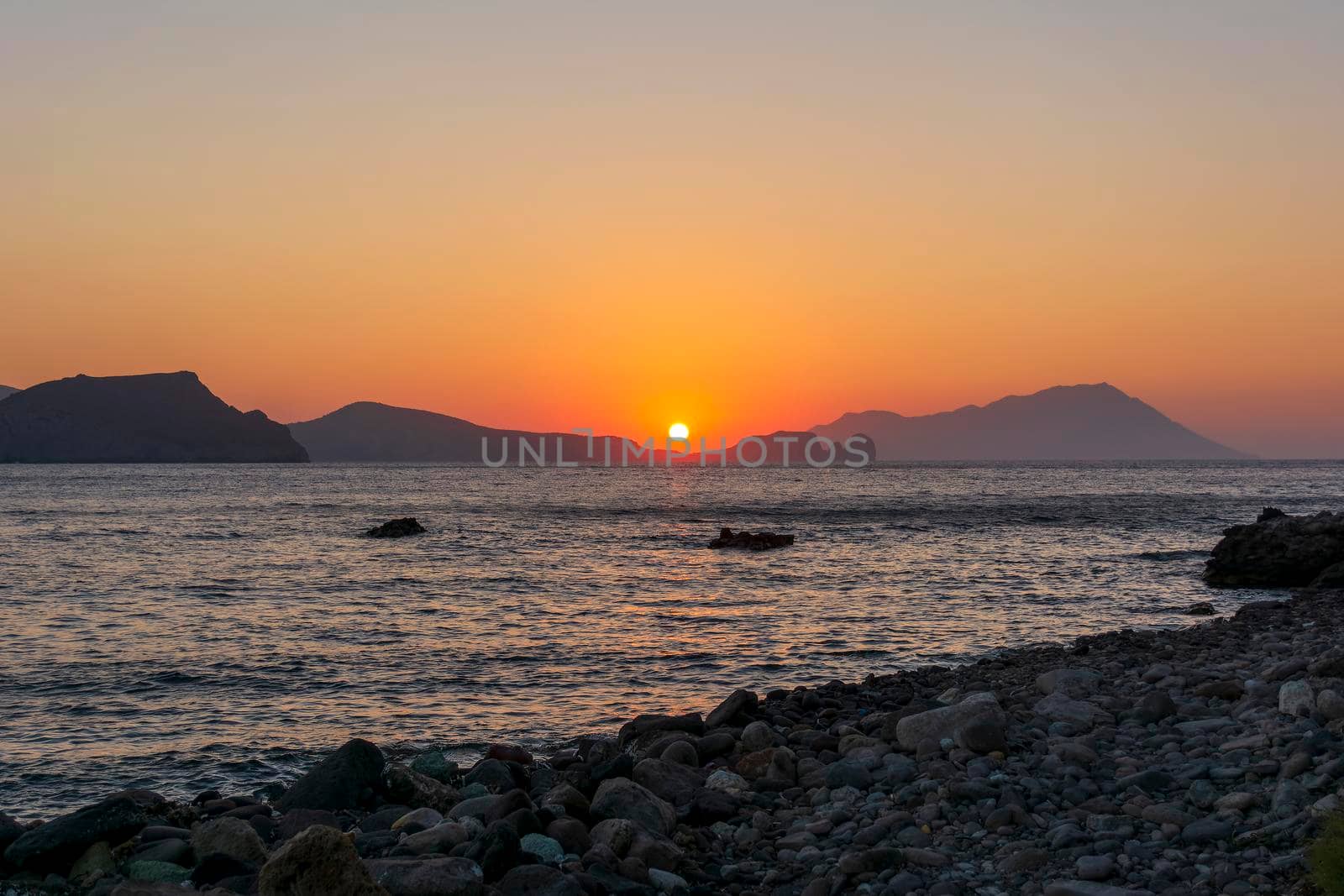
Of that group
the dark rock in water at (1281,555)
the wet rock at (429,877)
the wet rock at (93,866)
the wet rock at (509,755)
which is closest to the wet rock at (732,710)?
the wet rock at (509,755)

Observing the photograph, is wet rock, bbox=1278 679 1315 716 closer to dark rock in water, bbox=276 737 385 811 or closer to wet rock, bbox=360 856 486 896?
wet rock, bbox=360 856 486 896

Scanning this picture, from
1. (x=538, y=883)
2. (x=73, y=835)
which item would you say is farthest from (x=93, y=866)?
(x=538, y=883)

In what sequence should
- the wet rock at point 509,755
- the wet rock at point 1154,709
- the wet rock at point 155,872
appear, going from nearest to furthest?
the wet rock at point 155,872 < the wet rock at point 1154,709 < the wet rock at point 509,755

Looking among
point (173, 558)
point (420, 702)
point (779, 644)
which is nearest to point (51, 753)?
point (420, 702)

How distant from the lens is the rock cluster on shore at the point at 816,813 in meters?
6.69

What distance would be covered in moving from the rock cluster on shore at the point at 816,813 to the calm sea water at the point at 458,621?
2919mm

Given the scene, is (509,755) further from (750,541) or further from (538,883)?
(750,541)

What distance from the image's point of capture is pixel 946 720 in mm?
9969

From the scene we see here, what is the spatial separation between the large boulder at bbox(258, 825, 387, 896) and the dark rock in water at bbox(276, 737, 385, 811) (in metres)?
3.30

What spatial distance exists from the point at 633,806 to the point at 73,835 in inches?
181

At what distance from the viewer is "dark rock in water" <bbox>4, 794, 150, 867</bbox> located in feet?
25.6

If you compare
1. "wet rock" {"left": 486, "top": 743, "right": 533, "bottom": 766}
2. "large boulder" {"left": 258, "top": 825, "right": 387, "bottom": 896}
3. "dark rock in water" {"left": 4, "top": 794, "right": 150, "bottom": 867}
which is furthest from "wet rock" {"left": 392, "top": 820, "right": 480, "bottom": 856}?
"wet rock" {"left": 486, "top": 743, "right": 533, "bottom": 766}

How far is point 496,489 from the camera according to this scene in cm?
11638

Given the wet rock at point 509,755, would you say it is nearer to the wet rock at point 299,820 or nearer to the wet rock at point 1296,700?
the wet rock at point 299,820
